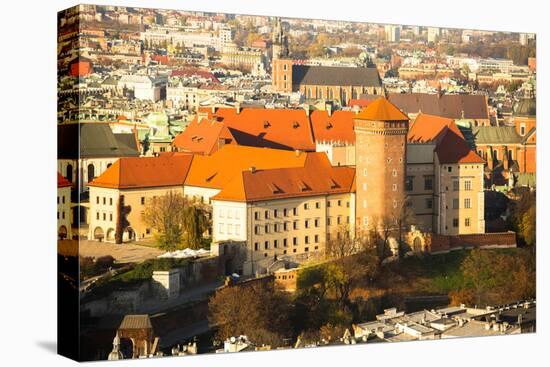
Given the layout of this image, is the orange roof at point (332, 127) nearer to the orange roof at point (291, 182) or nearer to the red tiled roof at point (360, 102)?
the red tiled roof at point (360, 102)

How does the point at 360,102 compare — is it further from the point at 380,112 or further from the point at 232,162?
the point at 232,162

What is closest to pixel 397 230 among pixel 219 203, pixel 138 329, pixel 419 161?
pixel 419 161

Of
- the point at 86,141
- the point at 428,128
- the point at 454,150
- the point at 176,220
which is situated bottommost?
the point at 176,220

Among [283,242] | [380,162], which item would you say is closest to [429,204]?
[380,162]

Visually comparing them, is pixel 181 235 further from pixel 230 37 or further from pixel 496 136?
pixel 496 136

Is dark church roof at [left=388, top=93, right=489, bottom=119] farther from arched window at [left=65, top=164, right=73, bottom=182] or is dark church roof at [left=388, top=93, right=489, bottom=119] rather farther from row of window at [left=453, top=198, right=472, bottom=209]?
arched window at [left=65, top=164, right=73, bottom=182]
